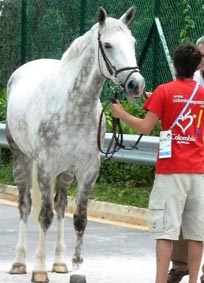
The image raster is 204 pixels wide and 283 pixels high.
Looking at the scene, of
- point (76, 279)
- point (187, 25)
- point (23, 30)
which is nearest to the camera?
point (76, 279)

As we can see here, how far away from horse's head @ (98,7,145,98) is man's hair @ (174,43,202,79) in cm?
45

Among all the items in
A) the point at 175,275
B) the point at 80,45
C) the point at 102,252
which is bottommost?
the point at 102,252

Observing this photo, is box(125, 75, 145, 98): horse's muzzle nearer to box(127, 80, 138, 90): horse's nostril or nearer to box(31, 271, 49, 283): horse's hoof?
box(127, 80, 138, 90): horse's nostril

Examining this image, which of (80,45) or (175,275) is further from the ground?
(80,45)

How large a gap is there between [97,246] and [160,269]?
3588 millimetres

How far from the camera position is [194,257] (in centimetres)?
766

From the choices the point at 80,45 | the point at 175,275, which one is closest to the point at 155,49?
the point at 80,45

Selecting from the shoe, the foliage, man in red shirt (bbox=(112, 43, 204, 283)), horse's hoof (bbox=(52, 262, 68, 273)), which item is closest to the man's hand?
man in red shirt (bbox=(112, 43, 204, 283))

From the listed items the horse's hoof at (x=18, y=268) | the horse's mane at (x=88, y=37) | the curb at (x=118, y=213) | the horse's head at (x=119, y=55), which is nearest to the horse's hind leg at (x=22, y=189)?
the horse's hoof at (x=18, y=268)

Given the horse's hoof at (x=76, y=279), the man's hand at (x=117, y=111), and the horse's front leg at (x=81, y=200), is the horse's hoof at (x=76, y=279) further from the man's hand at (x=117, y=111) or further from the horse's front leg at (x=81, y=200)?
the man's hand at (x=117, y=111)

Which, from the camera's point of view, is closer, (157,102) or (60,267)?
(157,102)

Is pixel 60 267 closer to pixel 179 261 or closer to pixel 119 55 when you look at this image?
pixel 179 261

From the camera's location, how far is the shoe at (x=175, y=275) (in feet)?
27.3

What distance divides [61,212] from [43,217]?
0.85 metres
